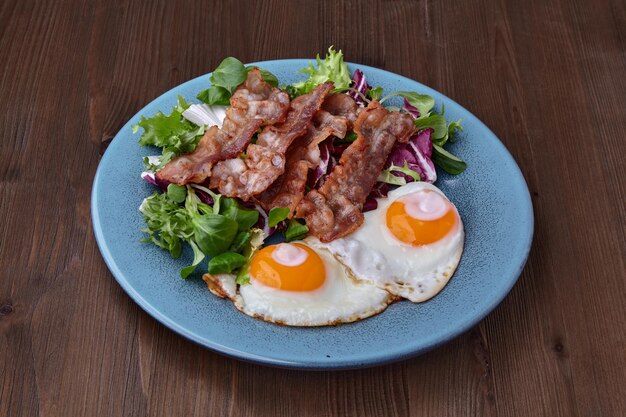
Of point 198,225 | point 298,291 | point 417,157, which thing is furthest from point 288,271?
point 417,157

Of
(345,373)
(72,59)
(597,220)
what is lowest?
(597,220)

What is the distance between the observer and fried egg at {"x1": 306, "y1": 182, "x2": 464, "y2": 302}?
2.91m

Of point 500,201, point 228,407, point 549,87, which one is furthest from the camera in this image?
point 549,87

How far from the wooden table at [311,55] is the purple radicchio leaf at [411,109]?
0.59m

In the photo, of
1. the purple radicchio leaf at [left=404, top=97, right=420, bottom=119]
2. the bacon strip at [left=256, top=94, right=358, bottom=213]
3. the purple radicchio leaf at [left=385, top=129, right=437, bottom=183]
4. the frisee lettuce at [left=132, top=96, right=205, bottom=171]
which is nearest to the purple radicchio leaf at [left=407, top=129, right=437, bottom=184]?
the purple radicchio leaf at [left=385, top=129, right=437, bottom=183]

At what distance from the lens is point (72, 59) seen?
4.32 metres

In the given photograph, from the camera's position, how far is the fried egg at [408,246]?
2914mm

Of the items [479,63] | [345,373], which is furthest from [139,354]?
[479,63]

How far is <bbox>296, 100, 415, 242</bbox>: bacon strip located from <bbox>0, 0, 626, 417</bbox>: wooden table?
620 mm

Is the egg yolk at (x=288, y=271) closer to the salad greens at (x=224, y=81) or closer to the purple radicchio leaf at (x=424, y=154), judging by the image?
the purple radicchio leaf at (x=424, y=154)

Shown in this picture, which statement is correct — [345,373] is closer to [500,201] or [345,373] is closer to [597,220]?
[500,201]

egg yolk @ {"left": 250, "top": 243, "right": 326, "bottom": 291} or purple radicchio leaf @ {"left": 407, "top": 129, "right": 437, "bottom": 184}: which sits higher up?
egg yolk @ {"left": 250, "top": 243, "right": 326, "bottom": 291}

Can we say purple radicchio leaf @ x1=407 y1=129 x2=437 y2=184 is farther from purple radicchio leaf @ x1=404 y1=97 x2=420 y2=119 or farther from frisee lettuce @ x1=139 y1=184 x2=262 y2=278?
frisee lettuce @ x1=139 y1=184 x2=262 y2=278

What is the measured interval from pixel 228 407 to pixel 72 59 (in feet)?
8.18
